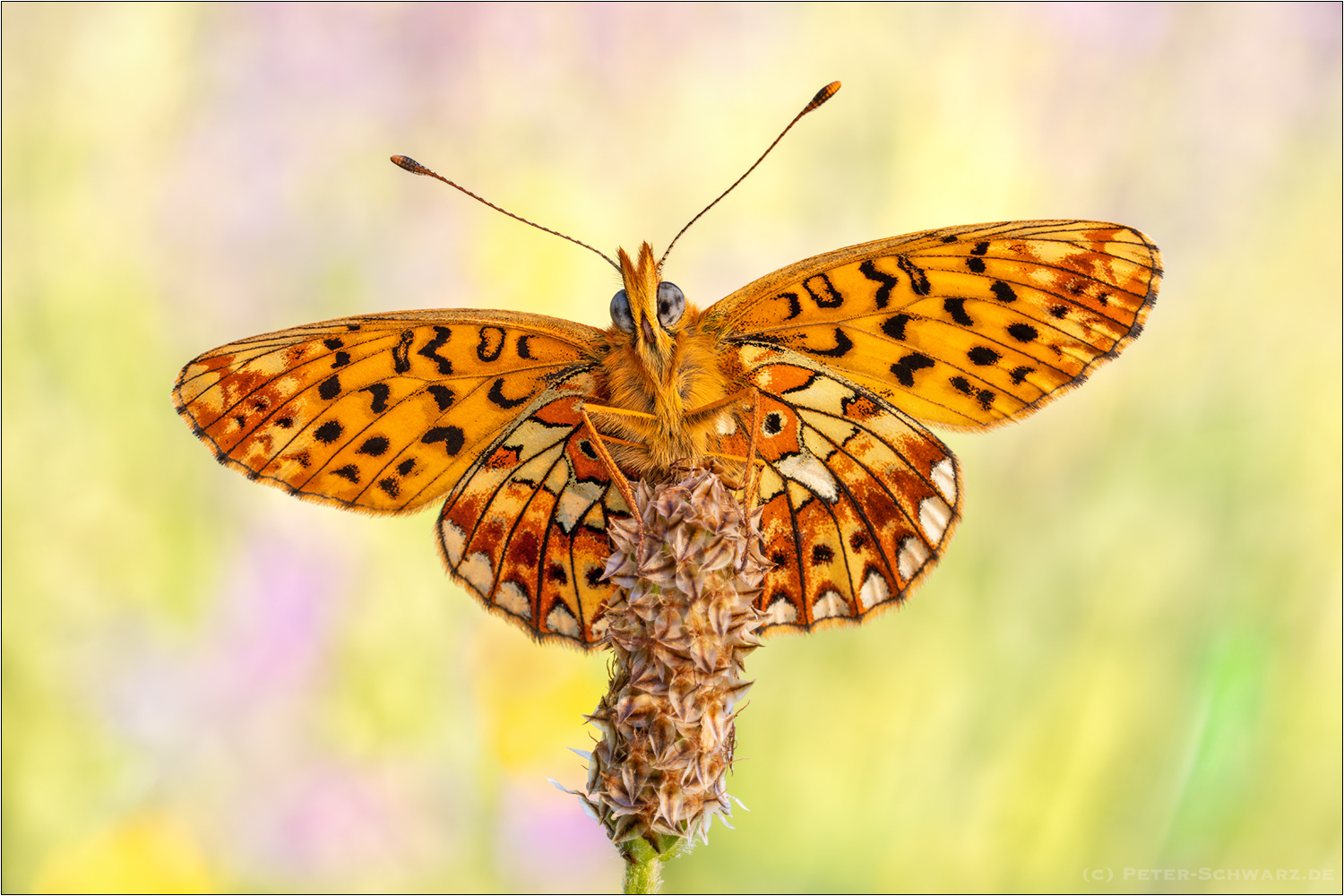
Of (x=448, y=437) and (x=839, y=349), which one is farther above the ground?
(x=839, y=349)

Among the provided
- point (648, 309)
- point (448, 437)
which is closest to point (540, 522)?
point (448, 437)

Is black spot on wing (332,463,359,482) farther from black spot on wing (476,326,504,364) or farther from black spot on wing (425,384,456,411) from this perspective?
black spot on wing (476,326,504,364)

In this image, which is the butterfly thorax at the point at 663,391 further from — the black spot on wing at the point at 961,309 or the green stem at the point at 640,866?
the green stem at the point at 640,866

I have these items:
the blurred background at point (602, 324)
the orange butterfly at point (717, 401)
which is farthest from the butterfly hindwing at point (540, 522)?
the blurred background at point (602, 324)

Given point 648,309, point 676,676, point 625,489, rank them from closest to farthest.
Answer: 1. point 676,676
2. point 625,489
3. point 648,309

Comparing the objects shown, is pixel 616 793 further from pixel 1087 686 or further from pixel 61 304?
pixel 61 304

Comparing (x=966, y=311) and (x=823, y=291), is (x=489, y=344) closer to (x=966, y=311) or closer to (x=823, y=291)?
(x=823, y=291)

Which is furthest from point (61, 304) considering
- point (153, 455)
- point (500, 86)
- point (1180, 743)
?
point (1180, 743)

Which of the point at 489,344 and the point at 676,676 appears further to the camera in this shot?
the point at 489,344
